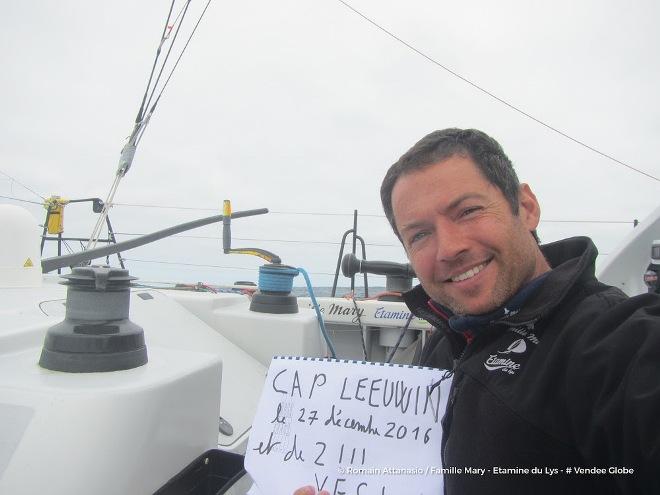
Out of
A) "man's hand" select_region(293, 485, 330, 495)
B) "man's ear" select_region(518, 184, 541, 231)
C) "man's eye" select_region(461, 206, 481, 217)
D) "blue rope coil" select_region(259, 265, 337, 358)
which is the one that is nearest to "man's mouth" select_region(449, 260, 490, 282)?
"man's eye" select_region(461, 206, 481, 217)

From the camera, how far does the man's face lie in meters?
0.91

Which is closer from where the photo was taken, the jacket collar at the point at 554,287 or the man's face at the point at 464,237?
the jacket collar at the point at 554,287

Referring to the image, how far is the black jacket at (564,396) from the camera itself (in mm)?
578

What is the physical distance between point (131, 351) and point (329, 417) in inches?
16.5

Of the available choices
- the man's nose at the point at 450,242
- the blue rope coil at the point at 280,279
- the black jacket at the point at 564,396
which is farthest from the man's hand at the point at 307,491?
the blue rope coil at the point at 280,279

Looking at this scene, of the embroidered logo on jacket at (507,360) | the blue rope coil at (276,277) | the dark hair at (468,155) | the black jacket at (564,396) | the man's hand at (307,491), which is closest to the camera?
the black jacket at (564,396)

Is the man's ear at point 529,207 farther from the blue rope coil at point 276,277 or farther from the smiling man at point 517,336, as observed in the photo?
the blue rope coil at point 276,277

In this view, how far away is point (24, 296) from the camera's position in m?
1.54

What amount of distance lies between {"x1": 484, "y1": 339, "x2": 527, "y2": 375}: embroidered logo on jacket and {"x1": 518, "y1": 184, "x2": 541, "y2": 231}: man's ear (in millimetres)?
378

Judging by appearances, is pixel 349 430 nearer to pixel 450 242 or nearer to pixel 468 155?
pixel 450 242

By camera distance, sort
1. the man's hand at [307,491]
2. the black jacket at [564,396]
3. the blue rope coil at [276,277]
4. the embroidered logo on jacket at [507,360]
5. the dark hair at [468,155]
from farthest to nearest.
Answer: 1. the blue rope coil at [276,277]
2. the dark hair at [468,155]
3. the man's hand at [307,491]
4. the embroidered logo on jacket at [507,360]
5. the black jacket at [564,396]

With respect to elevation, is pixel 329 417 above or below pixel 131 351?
below

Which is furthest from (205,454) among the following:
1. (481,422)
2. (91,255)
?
(91,255)

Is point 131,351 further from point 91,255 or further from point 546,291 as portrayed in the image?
point 91,255
